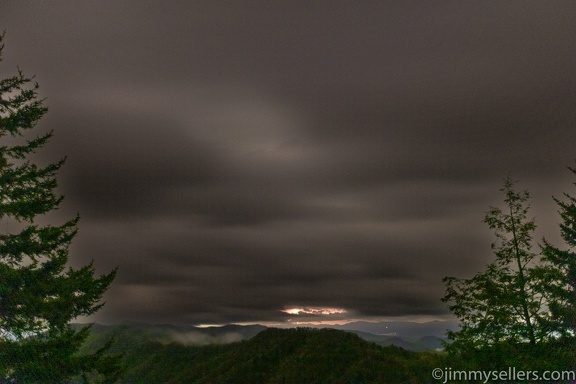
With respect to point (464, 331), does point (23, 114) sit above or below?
above

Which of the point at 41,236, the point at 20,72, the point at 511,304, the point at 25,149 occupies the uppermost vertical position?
the point at 20,72

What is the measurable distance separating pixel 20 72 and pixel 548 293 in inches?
1067

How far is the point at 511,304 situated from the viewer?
23234mm

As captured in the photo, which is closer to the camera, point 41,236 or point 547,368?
point 547,368

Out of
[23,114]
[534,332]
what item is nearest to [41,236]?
[23,114]

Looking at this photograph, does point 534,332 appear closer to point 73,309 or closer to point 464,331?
point 464,331

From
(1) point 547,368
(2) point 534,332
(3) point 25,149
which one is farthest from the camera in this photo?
(3) point 25,149

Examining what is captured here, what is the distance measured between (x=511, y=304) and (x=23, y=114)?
2447 centimetres

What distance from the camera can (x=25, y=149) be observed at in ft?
80.6

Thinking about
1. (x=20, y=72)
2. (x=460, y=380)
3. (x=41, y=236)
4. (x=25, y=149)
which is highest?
(x=20, y=72)

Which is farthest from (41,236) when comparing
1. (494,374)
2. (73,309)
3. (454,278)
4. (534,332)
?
(534,332)

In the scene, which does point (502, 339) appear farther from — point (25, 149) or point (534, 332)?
point (25, 149)

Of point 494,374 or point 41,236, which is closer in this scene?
point 494,374

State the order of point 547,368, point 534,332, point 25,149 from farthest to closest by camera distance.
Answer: point 25,149 → point 534,332 → point 547,368
